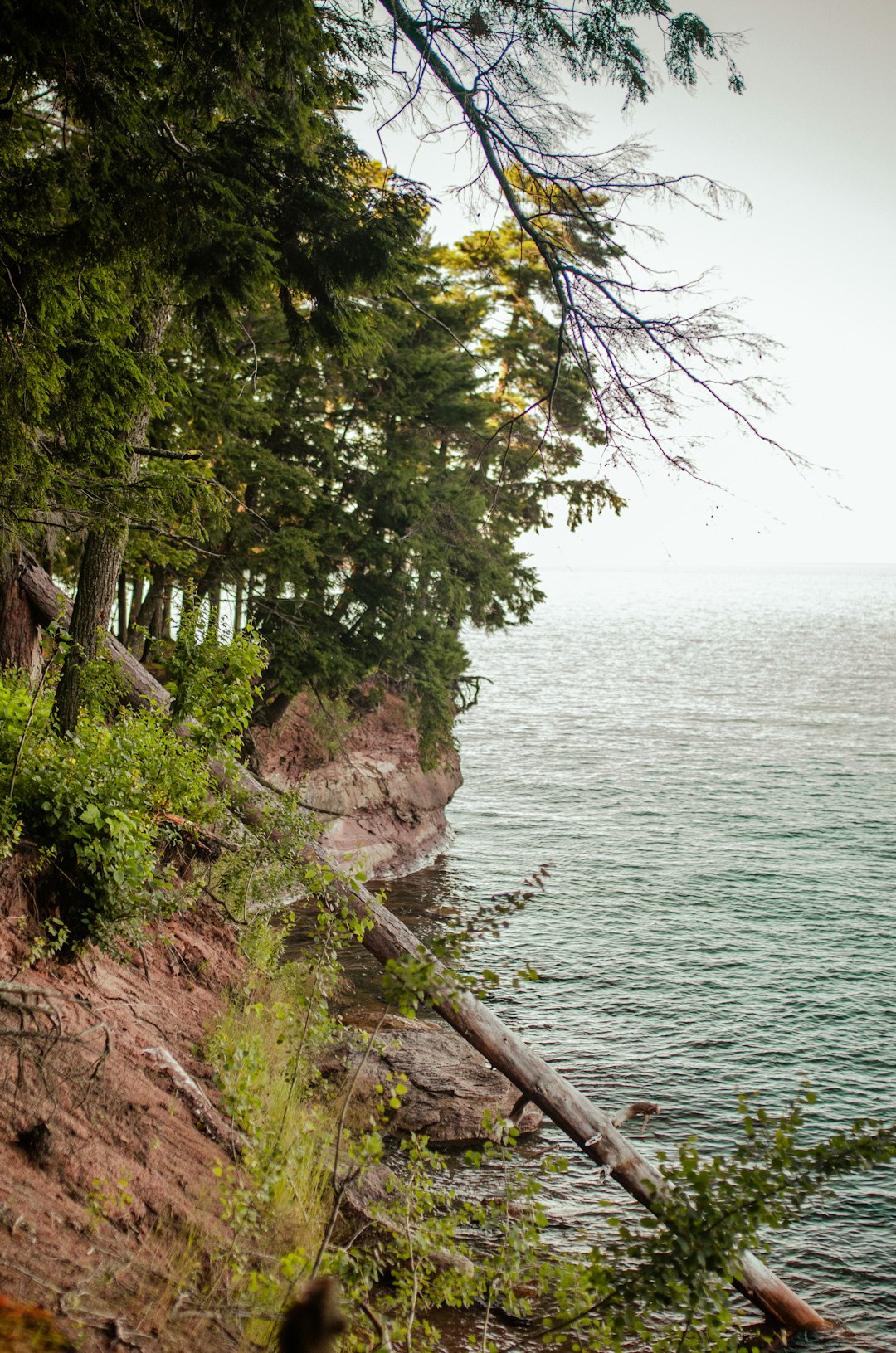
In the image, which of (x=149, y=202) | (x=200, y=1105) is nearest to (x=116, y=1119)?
(x=200, y=1105)

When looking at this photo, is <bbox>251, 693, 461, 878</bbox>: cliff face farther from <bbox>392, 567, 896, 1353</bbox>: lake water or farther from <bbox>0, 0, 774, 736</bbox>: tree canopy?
<bbox>0, 0, 774, 736</bbox>: tree canopy

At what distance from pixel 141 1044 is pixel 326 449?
13.4m

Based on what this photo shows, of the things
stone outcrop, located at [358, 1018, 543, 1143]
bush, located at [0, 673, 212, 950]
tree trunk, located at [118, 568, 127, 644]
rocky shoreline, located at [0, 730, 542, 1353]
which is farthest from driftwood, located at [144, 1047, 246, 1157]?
tree trunk, located at [118, 568, 127, 644]

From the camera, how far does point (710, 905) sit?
1783 centimetres

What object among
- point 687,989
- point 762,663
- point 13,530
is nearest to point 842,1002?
point 687,989

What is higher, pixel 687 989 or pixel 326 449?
pixel 326 449

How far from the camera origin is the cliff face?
63.8 feet

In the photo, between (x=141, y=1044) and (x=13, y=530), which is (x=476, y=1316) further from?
(x=13, y=530)

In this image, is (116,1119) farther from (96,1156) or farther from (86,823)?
(86,823)

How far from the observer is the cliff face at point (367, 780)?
766 inches

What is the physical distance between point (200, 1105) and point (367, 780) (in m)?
14.4

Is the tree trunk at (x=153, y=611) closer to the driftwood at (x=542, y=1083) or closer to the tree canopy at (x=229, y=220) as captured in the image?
the tree canopy at (x=229, y=220)

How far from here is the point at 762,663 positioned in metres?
58.1

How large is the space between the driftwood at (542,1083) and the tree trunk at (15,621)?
1081 mm
